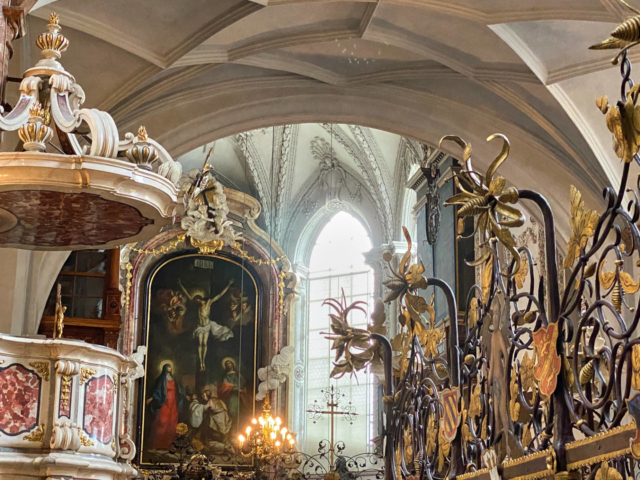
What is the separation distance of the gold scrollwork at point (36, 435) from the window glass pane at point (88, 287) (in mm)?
7105

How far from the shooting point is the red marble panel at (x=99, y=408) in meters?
7.30

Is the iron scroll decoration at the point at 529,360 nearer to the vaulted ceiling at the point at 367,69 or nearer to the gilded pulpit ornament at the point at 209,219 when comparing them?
the vaulted ceiling at the point at 367,69

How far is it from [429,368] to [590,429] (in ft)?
6.25

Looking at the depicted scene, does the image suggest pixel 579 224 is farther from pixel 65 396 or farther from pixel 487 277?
pixel 65 396

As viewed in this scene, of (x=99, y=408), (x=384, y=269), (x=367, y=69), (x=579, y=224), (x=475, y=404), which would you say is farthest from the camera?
(x=384, y=269)

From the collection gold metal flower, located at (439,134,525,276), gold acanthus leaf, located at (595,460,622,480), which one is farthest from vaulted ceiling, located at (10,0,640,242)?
gold acanthus leaf, located at (595,460,622,480)

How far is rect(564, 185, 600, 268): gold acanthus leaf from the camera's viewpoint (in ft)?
10.3

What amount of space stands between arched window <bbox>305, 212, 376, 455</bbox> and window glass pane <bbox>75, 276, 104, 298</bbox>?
3.74 m

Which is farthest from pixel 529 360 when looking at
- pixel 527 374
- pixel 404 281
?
pixel 404 281

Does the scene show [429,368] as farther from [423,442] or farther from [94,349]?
[94,349]

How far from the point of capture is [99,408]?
745cm

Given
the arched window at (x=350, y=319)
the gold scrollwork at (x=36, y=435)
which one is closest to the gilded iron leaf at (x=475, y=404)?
the gold scrollwork at (x=36, y=435)

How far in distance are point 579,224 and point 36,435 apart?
4962mm

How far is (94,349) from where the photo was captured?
7.35m
